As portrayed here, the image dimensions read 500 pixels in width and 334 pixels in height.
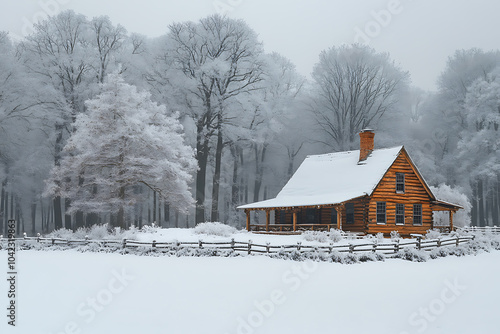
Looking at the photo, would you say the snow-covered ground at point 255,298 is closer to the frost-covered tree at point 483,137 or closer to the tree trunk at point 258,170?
the frost-covered tree at point 483,137

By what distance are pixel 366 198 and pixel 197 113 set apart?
1715cm

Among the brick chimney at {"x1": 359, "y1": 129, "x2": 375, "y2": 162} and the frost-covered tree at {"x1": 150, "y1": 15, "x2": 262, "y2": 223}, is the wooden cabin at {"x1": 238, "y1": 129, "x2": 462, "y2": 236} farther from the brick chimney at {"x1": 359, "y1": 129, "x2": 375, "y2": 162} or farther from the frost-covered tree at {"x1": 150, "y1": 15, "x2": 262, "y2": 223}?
the frost-covered tree at {"x1": 150, "y1": 15, "x2": 262, "y2": 223}

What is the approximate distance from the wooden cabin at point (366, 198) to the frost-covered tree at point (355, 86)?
1444 cm

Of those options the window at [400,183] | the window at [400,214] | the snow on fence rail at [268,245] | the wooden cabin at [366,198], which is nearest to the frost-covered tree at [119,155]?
the snow on fence rail at [268,245]

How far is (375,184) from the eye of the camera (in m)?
33.1

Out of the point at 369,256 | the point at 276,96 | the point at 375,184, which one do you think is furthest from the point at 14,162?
the point at 369,256

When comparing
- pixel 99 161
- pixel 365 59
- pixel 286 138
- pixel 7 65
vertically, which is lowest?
pixel 99 161

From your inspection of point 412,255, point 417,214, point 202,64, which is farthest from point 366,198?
point 202,64

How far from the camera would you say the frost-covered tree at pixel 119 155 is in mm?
33562

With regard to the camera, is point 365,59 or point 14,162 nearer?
point 14,162

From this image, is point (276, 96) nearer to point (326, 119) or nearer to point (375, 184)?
point (326, 119)

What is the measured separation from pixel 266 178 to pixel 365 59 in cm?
1863

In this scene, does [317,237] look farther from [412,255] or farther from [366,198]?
[412,255]

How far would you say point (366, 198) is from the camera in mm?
32938
